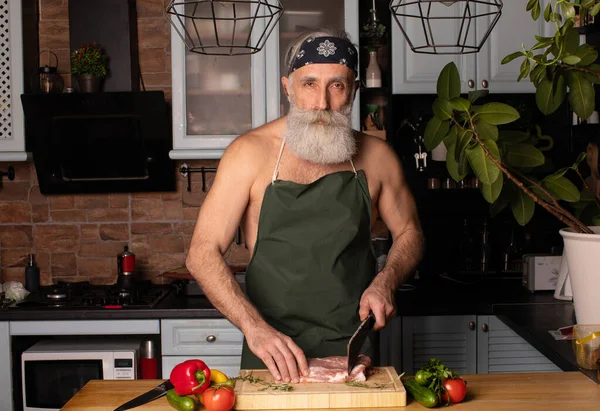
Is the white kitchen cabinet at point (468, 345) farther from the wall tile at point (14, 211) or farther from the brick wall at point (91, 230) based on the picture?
the wall tile at point (14, 211)

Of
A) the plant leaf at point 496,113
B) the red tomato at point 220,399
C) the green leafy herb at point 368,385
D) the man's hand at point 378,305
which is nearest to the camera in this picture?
the red tomato at point 220,399

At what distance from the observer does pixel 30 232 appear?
3.64m

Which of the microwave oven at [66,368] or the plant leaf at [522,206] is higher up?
the plant leaf at [522,206]

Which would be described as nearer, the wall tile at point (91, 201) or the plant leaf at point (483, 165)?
the plant leaf at point (483, 165)

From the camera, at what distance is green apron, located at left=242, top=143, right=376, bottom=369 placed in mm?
2053

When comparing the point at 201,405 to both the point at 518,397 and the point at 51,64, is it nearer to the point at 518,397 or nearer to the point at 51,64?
the point at 518,397

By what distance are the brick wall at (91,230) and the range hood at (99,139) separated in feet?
0.43

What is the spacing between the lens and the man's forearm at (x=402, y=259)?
6.75 feet

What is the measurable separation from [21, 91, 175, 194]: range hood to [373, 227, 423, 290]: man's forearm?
1.49m

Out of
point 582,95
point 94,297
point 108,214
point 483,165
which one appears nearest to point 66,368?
point 94,297

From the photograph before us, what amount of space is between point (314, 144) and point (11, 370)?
179cm

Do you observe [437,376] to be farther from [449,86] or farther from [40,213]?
[40,213]

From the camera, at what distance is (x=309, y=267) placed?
2.06 meters

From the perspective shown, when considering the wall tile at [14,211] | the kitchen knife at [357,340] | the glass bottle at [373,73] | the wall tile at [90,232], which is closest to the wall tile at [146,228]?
the wall tile at [90,232]
